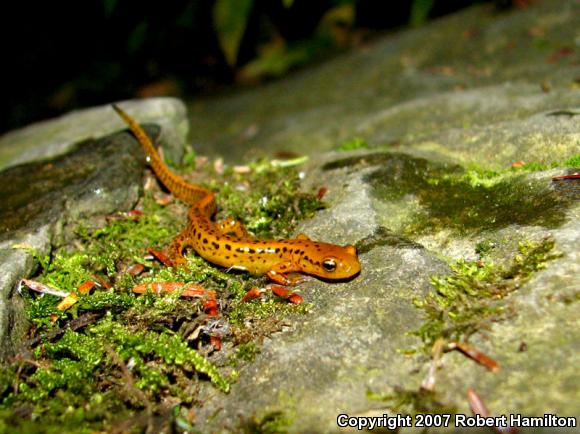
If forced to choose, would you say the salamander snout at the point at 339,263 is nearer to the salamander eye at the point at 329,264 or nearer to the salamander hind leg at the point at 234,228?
the salamander eye at the point at 329,264

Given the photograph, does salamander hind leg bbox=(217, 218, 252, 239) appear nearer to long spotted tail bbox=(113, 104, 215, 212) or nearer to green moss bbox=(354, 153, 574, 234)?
long spotted tail bbox=(113, 104, 215, 212)

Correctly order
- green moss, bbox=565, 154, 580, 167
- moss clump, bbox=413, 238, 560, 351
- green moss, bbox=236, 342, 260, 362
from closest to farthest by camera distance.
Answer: moss clump, bbox=413, 238, 560, 351 < green moss, bbox=236, 342, 260, 362 < green moss, bbox=565, 154, 580, 167

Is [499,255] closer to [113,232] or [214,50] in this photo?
[113,232]

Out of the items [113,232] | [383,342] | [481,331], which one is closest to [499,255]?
[481,331]

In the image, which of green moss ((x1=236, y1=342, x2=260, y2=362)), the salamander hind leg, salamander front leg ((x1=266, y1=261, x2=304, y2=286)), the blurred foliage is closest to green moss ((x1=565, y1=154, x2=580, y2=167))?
salamander front leg ((x1=266, y1=261, x2=304, y2=286))

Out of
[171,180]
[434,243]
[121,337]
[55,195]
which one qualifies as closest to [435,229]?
[434,243]

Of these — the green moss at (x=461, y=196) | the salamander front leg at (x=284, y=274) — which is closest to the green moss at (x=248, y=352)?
the salamander front leg at (x=284, y=274)
